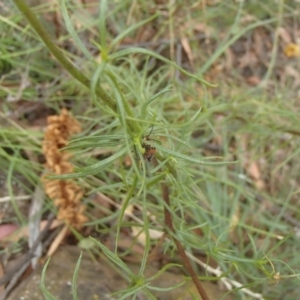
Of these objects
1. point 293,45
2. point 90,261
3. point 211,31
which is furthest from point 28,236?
point 293,45

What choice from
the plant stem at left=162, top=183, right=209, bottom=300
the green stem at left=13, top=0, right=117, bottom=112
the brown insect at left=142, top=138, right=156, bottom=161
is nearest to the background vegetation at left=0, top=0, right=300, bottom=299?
the plant stem at left=162, top=183, right=209, bottom=300

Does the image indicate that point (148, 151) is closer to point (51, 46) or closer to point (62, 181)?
point (51, 46)

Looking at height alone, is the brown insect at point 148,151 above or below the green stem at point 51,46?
below

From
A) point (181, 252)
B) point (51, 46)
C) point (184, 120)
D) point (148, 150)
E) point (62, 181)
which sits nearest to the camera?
point (51, 46)

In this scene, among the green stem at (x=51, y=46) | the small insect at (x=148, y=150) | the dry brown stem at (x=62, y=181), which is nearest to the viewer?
the green stem at (x=51, y=46)

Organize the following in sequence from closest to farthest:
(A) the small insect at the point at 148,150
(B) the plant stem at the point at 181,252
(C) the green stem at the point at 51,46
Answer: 1. (C) the green stem at the point at 51,46
2. (A) the small insect at the point at 148,150
3. (B) the plant stem at the point at 181,252

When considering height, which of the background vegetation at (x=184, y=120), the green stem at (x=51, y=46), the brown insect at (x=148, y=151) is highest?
the green stem at (x=51, y=46)

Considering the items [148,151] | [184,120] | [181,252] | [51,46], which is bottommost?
[181,252]

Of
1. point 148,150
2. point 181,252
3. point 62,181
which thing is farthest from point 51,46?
point 62,181

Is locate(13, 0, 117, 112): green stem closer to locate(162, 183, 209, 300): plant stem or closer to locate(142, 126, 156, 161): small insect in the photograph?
locate(142, 126, 156, 161): small insect

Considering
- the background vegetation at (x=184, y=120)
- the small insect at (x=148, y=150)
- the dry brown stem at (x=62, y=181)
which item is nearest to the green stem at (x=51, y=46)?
the small insect at (x=148, y=150)

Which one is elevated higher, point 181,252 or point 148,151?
point 148,151

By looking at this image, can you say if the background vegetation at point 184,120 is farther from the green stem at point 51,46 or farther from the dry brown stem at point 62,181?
the green stem at point 51,46
